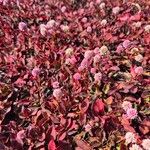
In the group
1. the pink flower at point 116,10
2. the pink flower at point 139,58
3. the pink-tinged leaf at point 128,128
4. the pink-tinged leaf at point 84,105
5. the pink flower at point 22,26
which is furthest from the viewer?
the pink flower at point 116,10

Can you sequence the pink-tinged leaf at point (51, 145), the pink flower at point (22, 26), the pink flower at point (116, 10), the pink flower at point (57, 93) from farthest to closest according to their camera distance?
the pink flower at point (116, 10) < the pink flower at point (22, 26) < the pink flower at point (57, 93) < the pink-tinged leaf at point (51, 145)

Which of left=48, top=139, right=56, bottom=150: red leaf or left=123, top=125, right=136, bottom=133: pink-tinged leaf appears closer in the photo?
left=48, top=139, right=56, bottom=150: red leaf

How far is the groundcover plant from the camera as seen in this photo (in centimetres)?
326

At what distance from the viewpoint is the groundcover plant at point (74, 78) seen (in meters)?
3.26

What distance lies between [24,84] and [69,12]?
181cm

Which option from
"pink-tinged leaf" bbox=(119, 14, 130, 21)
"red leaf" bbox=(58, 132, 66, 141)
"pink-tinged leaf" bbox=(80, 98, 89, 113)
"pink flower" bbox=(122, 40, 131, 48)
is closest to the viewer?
"red leaf" bbox=(58, 132, 66, 141)

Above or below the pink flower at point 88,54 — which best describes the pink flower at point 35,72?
below

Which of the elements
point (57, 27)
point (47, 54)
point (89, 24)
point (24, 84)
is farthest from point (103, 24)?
point (24, 84)

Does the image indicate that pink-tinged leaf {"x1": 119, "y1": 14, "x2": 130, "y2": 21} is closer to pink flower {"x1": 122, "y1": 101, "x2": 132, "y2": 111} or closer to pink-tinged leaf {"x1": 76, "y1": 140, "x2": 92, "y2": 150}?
pink flower {"x1": 122, "y1": 101, "x2": 132, "y2": 111}

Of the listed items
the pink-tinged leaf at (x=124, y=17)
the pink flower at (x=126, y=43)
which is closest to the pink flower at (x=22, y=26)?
the pink flower at (x=126, y=43)

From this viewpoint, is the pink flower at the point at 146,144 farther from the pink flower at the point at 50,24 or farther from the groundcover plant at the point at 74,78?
the pink flower at the point at 50,24

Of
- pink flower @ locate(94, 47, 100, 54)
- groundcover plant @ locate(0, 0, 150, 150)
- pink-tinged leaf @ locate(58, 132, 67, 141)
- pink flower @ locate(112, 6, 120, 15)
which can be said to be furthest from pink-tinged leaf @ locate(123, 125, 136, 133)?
pink flower @ locate(112, 6, 120, 15)

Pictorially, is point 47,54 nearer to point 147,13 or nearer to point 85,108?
point 85,108

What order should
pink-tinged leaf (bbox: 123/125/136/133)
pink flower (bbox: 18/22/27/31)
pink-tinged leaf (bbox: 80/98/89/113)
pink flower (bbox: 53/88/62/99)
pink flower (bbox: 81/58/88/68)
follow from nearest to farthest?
pink-tinged leaf (bbox: 123/125/136/133) < pink-tinged leaf (bbox: 80/98/89/113) < pink flower (bbox: 53/88/62/99) < pink flower (bbox: 81/58/88/68) < pink flower (bbox: 18/22/27/31)
